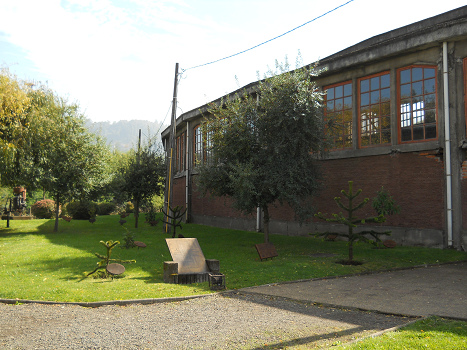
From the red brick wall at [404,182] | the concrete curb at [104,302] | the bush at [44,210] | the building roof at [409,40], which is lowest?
the concrete curb at [104,302]

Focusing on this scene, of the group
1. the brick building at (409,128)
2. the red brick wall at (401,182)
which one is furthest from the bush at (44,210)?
the brick building at (409,128)

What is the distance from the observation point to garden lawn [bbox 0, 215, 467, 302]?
9.01 meters

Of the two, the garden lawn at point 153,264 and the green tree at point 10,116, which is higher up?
the green tree at point 10,116

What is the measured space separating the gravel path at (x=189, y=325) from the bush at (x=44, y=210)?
101 feet

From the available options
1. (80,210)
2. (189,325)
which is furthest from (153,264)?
(80,210)

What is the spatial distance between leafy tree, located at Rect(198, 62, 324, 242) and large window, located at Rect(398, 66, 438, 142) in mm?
3527

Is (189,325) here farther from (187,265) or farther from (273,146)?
(273,146)

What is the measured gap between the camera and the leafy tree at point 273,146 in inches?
562

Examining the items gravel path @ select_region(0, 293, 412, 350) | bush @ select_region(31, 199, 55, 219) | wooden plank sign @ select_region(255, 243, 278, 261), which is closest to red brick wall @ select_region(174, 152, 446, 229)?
wooden plank sign @ select_region(255, 243, 278, 261)

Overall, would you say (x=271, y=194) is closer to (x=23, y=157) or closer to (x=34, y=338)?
(x=34, y=338)

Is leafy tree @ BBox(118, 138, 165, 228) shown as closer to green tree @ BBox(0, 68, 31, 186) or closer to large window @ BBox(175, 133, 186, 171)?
large window @ BBox(175, 133, 186, 171)

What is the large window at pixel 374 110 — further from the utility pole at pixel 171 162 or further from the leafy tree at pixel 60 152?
the leafy tree at pixel 60 152

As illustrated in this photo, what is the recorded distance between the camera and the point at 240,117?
15.2 m

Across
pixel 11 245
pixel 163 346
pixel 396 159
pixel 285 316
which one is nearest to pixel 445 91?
pixel 396 159
